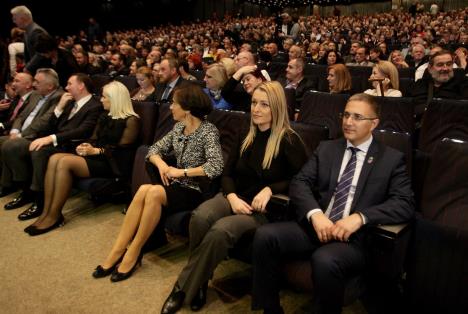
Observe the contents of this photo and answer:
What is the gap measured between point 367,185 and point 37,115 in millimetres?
3050

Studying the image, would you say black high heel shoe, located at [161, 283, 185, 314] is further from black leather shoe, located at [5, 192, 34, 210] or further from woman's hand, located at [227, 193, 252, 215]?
black leather shoe, located at [5, 192, 34, 210]

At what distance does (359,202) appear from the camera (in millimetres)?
1759

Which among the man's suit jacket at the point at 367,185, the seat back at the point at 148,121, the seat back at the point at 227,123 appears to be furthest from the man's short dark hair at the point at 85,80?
the man's suit jacket at the point at 367,185

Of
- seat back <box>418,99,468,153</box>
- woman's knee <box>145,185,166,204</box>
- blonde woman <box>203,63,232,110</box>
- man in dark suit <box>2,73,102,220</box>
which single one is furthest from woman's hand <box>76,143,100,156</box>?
seat back <box>418,99,468,153</box>

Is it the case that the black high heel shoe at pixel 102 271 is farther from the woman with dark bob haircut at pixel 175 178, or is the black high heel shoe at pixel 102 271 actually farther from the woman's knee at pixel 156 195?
the woman's knee at pixel 156 195

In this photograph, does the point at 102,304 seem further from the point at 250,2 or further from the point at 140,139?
the point at 250,2

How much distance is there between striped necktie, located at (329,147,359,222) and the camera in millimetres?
1800

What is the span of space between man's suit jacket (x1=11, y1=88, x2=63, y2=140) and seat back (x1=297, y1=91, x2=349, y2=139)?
2.18 m

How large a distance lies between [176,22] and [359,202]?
2098cm

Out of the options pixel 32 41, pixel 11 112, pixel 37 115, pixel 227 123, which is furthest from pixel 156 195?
pixel 32 41

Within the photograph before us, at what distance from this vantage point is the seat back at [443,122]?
2.48m

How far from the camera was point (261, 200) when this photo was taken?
1.93m

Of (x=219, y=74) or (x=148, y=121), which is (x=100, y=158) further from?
(x=219, y=74)

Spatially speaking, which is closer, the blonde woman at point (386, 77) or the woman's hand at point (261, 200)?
the woman's hand at point (261, 200)
